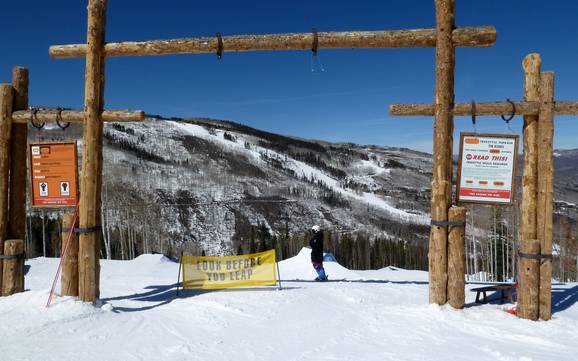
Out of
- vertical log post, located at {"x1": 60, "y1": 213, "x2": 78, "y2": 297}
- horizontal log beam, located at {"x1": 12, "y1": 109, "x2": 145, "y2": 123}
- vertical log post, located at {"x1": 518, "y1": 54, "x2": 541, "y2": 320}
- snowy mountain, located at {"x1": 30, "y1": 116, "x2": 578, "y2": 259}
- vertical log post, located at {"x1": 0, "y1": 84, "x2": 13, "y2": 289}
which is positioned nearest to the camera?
vertical log post, located at {"x1": 518, "y1": 54, "x2": 541, "y2": 320}

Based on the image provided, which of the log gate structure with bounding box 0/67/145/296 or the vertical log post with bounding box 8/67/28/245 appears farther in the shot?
the vertical log post with bounding box 8/67/28/245

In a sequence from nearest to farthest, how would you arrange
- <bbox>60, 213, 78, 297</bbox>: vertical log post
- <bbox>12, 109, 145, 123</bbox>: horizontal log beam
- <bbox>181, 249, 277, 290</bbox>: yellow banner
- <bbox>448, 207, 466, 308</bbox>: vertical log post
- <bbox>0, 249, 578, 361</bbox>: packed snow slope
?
1. <bbox>0, 249, 578, 361</bbox>: packed snow slope
2. <bbox>448, 207, 466, 308</bbox>: vertical log post
3. <bbox>60, 213, 78, 297</bbox>: vertical log post
4. <bbox>12, 109, 145, 123</bbox>: horizontal log beam
5. <bbox>181, 249, 277, 290</bbox>: yellow banner

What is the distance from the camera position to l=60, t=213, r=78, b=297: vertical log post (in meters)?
7.41

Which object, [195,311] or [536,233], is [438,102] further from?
[195,311]

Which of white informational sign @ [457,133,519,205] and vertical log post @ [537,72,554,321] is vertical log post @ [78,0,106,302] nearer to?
white informational sign @ [457,133,519,205]

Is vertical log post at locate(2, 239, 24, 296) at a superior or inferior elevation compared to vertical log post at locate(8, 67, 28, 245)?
inferior

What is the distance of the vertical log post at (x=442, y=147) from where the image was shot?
6.96 m

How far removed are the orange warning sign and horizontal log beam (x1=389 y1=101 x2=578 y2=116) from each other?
20.0 ft

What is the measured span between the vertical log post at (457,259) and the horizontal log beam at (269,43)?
2974 millimetres

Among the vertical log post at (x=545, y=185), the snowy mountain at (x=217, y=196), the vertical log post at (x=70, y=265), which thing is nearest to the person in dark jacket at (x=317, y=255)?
the vertical log post at (x=545, y=185)

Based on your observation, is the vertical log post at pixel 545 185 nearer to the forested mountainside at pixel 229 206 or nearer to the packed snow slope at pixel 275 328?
the packed snow slope at pixel 275 328

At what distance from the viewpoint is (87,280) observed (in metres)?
7.31

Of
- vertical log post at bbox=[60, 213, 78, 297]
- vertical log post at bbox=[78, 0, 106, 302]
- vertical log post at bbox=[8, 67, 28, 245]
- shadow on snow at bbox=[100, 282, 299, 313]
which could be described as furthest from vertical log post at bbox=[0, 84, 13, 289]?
shadow on snow at bbox=[100, 282, 299, 313]

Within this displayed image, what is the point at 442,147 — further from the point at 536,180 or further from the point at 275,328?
the point at 275,328
